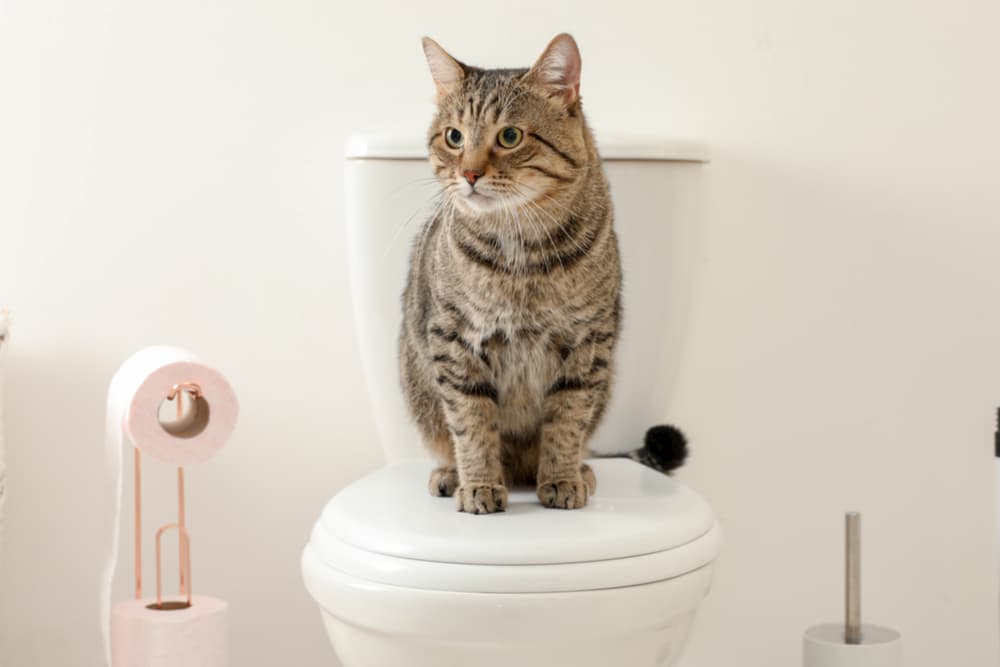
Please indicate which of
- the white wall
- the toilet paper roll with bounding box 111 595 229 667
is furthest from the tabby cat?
the white wall

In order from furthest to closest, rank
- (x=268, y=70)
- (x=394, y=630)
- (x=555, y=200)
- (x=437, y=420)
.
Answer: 1. (x=268, y=70)
2. (x=437, y=420)
3. (x=555, y=200)
4. (x=394, y=630)

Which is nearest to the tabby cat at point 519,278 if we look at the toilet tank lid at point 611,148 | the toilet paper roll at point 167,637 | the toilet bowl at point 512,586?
the toilet bowl at point 512,586

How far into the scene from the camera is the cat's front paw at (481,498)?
4.36 ft

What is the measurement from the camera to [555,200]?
4.58ft

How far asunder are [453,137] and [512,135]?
88mm

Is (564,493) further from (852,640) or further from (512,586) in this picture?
(852,640)

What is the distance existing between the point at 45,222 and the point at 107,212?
11 cm

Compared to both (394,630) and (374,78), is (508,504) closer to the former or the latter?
(394,630)

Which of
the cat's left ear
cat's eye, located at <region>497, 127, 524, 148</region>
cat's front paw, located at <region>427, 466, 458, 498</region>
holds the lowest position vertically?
cat's front paw, located at <region>427, 466, 458, 498</region>

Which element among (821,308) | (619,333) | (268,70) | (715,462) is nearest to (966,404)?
(821,308)

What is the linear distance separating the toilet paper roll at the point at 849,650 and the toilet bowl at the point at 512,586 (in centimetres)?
39

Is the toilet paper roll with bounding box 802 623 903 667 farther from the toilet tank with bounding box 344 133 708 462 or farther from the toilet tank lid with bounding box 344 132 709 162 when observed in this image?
the toilet tank lid with bounding box 344 132 709 162

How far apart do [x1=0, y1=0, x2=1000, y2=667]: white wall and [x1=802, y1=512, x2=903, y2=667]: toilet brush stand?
416 millimetres

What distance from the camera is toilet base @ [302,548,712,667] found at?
1.11 metres
